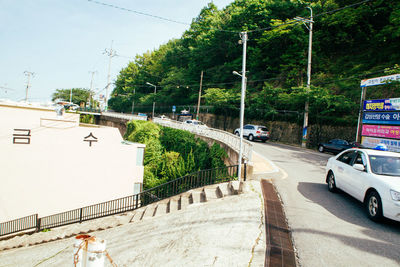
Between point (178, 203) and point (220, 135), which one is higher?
point (220, 135)

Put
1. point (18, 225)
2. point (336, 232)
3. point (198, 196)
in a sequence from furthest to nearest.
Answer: point (18, 225), point (198, 196), point (336, 232)

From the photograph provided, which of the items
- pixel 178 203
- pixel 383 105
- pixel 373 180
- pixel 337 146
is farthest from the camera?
pixel 337 146

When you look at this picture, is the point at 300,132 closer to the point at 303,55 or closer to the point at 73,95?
the point at 303,55

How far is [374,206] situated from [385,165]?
1.22m

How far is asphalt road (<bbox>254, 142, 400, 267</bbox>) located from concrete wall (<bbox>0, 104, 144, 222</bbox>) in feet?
41.5

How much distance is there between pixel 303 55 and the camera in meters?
27.7

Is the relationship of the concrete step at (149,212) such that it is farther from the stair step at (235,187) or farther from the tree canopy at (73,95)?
the tree canopy at (73,95)

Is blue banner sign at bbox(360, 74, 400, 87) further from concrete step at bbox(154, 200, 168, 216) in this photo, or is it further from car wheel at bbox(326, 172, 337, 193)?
concrete step at bbox(154, 200, 168, 216)

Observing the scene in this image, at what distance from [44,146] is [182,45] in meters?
48.0

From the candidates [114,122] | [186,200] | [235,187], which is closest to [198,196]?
[186,200]

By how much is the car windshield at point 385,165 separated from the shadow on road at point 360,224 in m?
1.16

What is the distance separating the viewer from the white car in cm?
480

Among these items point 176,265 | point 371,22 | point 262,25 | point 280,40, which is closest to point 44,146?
point 176,265

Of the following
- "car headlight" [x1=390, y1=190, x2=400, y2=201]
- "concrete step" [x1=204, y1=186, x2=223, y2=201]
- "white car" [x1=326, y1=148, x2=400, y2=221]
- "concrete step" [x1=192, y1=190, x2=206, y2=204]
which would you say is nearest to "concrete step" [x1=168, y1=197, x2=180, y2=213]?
"concrete step" [x1=192, y1=190, x2=206, y2=204]
